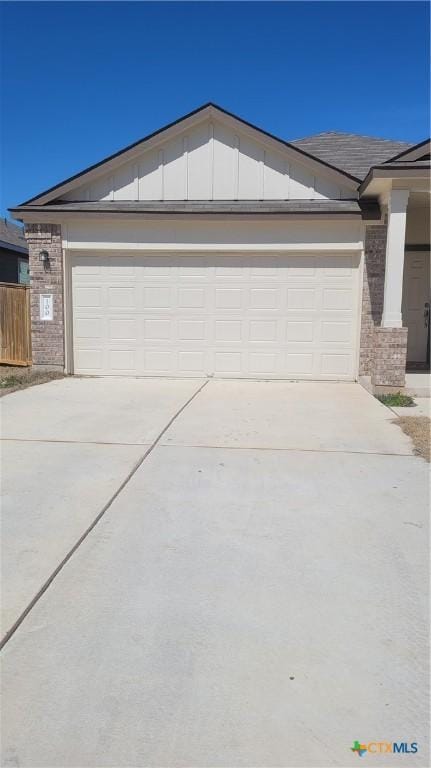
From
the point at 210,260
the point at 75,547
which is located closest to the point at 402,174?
the point at 210,260

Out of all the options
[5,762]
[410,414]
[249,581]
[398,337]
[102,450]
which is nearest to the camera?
[5,762]

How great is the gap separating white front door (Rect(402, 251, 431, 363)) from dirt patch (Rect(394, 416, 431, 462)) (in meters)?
5.31

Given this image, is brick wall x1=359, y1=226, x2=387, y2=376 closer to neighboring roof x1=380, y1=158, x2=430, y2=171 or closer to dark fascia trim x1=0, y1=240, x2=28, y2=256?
neighboring roof x1=380, y1=158, x2=430, y2=171

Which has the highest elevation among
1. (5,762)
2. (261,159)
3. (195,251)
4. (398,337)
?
(261,159)

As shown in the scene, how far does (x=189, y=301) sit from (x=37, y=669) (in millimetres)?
8978

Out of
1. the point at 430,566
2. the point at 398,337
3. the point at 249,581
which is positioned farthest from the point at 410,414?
the point at 249,581

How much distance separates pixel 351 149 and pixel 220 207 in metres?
4.37

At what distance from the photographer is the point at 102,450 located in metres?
6.10

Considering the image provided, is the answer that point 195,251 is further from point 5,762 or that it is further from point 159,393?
point 5,762

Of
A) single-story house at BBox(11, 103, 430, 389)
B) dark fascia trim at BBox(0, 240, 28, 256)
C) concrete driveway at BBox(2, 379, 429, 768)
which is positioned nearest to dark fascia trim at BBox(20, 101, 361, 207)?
single-story house at BBox(11, 103, 430, 389)

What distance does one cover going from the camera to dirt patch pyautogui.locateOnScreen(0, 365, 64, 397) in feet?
33.6

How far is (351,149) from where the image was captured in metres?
13.3

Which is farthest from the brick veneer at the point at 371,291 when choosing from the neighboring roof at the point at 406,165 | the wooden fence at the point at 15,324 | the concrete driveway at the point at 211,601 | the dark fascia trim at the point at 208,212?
the wooden fence at the point at 15,324

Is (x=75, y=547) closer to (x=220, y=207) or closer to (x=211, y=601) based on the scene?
(x=211, y=601)
